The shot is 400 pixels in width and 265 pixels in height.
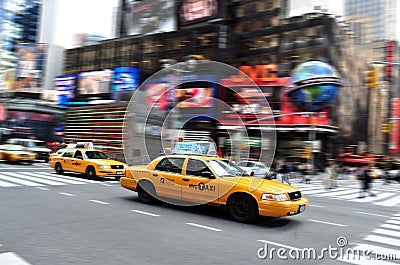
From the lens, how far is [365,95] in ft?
238

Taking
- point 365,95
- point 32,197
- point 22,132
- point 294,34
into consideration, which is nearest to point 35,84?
point 22,132

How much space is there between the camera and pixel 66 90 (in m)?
66.9

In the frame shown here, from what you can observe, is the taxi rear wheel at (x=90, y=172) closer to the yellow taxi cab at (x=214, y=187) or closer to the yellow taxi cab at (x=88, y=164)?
the yellow taxi cab at (x=88, y=164)

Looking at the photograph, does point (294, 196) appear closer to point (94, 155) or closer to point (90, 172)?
point (90, 172)

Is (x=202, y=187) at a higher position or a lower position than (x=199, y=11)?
lower

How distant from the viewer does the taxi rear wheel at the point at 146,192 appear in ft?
32.7

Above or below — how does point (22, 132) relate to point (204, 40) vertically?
below

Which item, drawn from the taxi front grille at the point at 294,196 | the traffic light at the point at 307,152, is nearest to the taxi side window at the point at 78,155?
the taxi front grille at the point at 294,196

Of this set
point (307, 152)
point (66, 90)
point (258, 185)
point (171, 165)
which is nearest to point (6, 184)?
point (171, 165)

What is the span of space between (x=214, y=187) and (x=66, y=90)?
63.8m

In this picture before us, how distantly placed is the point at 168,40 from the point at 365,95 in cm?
4121

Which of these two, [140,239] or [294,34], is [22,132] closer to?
[294,34]

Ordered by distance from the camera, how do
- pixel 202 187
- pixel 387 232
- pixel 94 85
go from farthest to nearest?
pixel 94 85
pixel 202 187
pixel 387 232

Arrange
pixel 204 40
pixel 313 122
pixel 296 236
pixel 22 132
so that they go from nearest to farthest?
pixel 296 236, pixel 313 122, pixel 204 40, pixel 22 132
